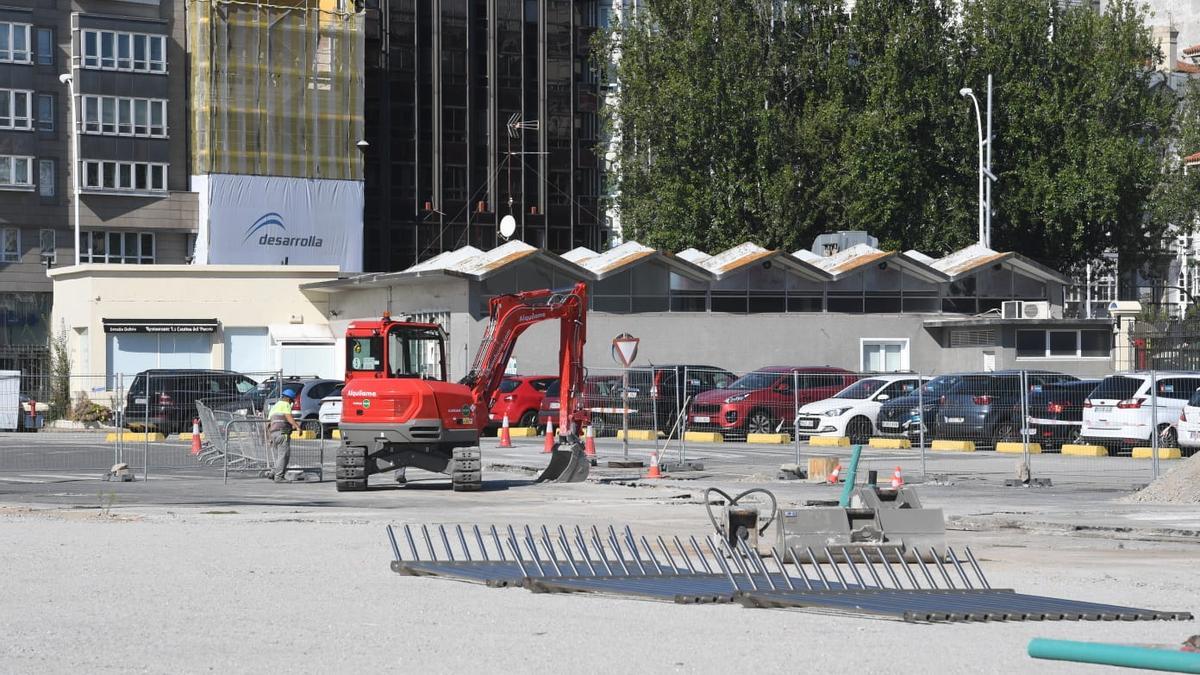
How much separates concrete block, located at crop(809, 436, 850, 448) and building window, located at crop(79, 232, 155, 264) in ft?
153

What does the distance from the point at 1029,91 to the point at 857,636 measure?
2597 inches

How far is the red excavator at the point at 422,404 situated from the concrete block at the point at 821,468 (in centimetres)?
350

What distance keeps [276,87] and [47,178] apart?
10.7 metres

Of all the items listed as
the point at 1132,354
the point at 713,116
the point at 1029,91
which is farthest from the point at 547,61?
the point at 1132,354

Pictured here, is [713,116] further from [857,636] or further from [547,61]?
[857,636]

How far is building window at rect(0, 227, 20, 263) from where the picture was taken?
7606 cm

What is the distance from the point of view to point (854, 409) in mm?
39094

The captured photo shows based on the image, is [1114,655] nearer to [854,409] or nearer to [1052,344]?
[854,409]

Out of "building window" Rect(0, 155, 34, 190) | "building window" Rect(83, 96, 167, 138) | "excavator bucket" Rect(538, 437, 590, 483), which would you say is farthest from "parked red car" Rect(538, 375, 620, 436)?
"building window" Rect(83, 96, 167, 138)

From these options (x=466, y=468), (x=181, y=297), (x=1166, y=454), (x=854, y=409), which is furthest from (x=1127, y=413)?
(x=181, y=297)

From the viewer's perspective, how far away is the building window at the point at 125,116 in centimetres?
7694

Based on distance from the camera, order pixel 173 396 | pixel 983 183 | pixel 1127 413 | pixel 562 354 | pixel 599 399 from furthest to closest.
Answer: pixel 983 183
pixel 599 399
pixel 173 396
pixel 1127 413
pixel 562 354

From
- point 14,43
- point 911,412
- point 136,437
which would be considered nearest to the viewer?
point 911,412

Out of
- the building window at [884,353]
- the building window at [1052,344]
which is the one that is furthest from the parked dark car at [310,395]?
the building window at [1052,344]
